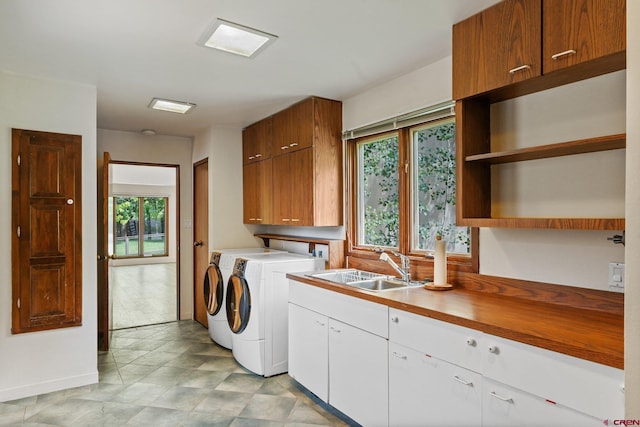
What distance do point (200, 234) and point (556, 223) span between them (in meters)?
4.17

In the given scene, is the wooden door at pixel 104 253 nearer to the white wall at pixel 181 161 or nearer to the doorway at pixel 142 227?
the white wall at pixel 181 161

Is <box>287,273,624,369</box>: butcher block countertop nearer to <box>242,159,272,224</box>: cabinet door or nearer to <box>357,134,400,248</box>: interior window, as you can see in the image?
<box>357,134,400,248</box>: interior window

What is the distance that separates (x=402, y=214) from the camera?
3062mm

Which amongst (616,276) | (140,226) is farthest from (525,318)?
(140,226)

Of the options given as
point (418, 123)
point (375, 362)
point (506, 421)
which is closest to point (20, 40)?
point (418, 123)

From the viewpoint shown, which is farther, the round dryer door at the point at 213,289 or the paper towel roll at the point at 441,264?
the round dryer door at the point at 213,289

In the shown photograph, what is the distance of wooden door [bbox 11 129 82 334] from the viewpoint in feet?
9.64

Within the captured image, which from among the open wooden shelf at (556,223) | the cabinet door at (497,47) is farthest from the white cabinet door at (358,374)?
the cabinet door at (497,47)

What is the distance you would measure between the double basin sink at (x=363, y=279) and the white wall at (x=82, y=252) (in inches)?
73.4

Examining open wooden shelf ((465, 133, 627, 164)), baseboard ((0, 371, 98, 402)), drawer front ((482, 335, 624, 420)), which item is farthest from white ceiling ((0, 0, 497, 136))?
baseboard ((0, 371, 98, 402))

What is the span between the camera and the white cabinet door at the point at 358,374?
223 cm

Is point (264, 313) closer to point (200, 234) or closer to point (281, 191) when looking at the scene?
point (281, 191)

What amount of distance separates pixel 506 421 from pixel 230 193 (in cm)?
374

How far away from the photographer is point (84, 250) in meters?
3.19
